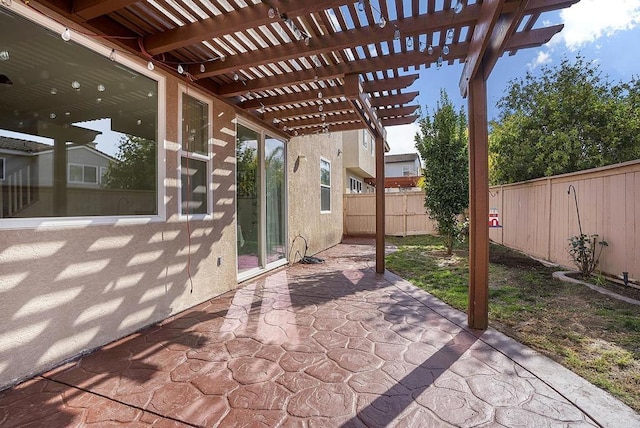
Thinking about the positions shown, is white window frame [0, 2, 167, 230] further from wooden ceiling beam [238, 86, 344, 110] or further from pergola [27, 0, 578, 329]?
wooden ceiling beam [238, 86, 344, 110]

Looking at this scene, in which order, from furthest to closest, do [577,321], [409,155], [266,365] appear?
[409,155], [577,321], [266,365]

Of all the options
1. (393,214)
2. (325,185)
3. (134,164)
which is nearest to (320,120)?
(134,164)

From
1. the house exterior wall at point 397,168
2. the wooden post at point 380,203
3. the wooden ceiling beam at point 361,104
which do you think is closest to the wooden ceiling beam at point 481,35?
the wooden ceiling beam at point 361,104

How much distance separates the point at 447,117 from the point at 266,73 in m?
5.62

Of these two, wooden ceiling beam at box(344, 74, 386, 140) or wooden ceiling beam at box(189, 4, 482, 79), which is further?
wooden ceiling beam at box(344, 74, 386, 140)

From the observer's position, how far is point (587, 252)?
5.31 m

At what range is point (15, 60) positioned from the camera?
2721 mm

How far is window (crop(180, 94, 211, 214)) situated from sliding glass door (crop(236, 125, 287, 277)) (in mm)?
940

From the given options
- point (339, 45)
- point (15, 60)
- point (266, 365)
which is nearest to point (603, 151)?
point (339, 45)

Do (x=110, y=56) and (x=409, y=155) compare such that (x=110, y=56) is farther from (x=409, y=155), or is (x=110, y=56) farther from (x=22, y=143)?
(x=409, y=155)

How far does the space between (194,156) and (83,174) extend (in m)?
1.22

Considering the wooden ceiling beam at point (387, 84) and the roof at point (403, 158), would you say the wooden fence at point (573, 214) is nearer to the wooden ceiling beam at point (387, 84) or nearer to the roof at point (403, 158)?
the wooden ceiling beam at point (387, 84)

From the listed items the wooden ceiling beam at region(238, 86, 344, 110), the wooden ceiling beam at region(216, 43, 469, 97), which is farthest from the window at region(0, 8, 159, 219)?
the wooden ceiling beam at region(238, 86, 344, 110)

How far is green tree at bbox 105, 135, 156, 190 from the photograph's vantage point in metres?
3.50
